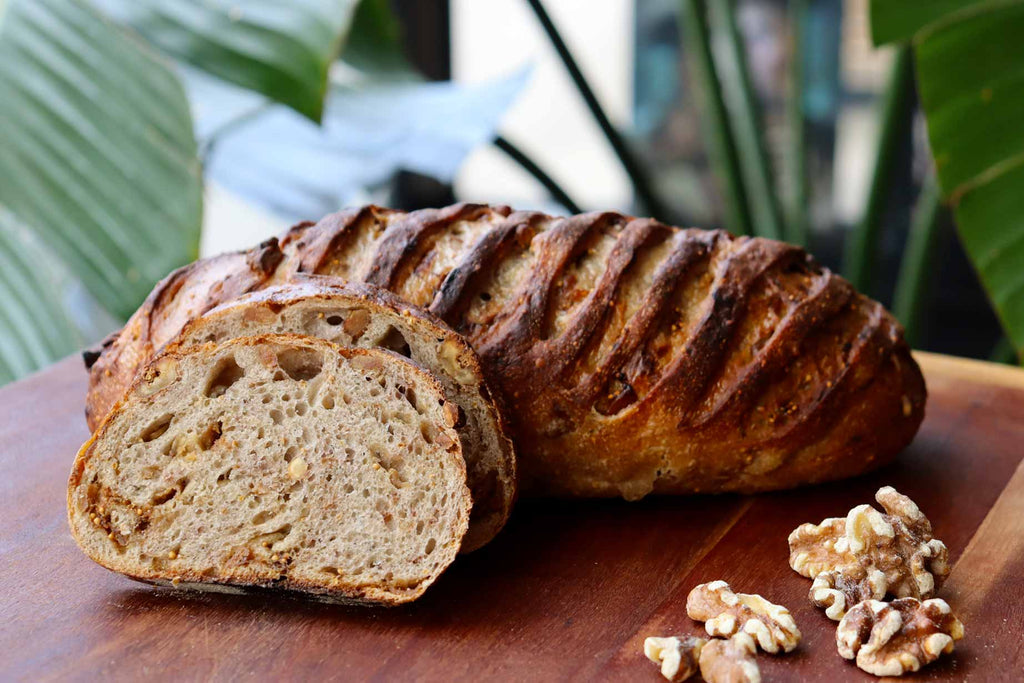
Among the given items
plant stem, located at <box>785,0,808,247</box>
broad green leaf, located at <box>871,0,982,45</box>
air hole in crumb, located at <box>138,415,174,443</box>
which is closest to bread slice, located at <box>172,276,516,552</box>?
air hole in crumb, located at <box>138,415,174,443</box>

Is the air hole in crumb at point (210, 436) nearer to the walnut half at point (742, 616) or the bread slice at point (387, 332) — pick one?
the bread slice at point (387, 332)

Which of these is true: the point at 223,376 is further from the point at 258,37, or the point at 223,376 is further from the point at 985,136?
the point at 985,136

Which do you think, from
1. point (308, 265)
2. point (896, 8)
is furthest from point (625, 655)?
point (896, 8)

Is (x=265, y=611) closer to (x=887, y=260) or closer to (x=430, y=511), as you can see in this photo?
(x=430, y=511)

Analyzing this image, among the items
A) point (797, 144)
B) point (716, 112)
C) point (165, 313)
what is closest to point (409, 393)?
Result: point (165, 313)

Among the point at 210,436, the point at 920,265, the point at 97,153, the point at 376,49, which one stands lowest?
the point at 920,265

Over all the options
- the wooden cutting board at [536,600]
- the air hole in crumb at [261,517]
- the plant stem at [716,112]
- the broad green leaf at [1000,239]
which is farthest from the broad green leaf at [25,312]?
the broad green leaf at [1000,239]
